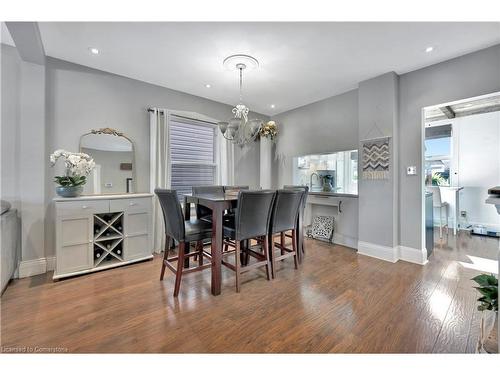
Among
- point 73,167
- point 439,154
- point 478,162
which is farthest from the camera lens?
point 439,154

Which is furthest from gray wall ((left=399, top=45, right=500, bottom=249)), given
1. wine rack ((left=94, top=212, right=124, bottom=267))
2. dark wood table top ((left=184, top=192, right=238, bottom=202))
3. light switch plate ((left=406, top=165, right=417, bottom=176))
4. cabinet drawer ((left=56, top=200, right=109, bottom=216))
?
cabinet drawer ((left=56, top=200, right=109, bottom=216))

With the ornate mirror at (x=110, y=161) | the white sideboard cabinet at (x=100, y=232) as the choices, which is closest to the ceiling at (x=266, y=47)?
the ornate mirror at (x=110, y=161)

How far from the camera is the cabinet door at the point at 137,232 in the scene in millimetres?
2785

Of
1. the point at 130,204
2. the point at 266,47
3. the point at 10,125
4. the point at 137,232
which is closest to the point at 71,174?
the point at 130,204

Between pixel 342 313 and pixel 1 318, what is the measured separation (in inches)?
109

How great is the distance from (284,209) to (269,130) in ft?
7.95

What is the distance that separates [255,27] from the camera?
2031 millimetres

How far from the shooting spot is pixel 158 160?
3.34m

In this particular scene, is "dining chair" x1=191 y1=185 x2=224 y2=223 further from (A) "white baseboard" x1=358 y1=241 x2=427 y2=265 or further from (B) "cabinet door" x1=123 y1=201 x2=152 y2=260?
(A) "white baseboard" x1=358 y1=241 x2=427 y2=265

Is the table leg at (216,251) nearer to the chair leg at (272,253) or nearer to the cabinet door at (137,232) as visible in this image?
the chair leg at (272,253)

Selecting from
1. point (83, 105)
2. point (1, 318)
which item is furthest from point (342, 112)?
point (1, 318)

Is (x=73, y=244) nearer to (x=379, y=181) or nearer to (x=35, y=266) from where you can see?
(x=35, y=266)

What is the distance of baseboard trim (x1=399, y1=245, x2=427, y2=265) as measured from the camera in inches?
113

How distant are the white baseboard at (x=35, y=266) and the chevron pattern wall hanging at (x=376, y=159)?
14.5 ft
